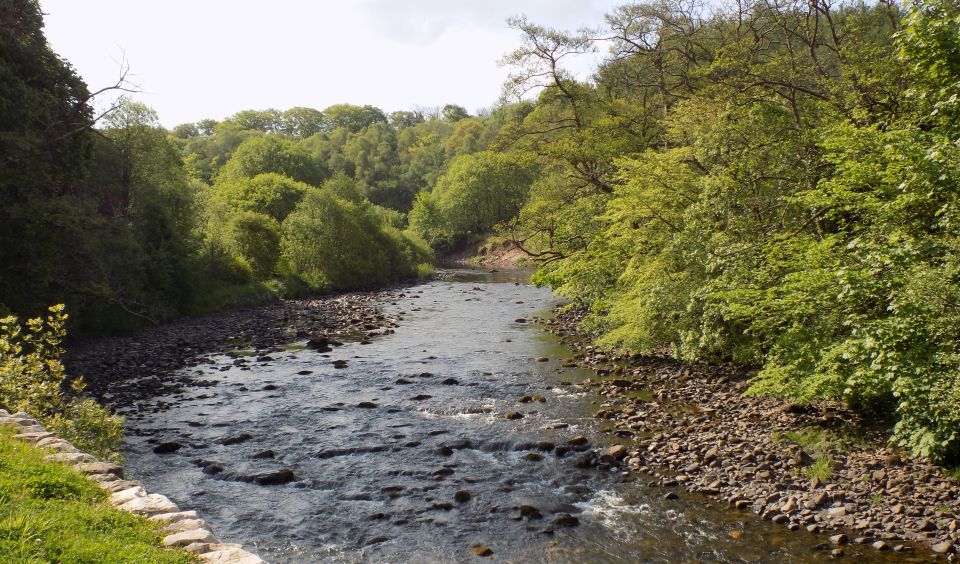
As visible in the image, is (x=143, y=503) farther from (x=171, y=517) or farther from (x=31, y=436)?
(x=31, y=436)

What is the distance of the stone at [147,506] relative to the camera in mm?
6938

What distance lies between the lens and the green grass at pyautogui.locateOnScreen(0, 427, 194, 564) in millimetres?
5410

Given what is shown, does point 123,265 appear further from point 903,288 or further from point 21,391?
point 903,288

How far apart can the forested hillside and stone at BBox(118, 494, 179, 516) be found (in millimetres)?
10546

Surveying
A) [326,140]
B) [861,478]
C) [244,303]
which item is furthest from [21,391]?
[326,140]

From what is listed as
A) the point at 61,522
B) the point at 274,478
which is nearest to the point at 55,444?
the point at 61,522

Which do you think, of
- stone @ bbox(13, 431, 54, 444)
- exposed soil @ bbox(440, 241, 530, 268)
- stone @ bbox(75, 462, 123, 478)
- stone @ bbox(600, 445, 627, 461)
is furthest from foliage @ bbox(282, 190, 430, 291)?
stone @ bbox(75, 462, 123, 478)

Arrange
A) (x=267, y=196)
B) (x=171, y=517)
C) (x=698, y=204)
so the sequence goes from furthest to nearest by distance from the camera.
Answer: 1. (x=267, y=196)
2. (x=698, y=204)
3. (x=171, y=517)

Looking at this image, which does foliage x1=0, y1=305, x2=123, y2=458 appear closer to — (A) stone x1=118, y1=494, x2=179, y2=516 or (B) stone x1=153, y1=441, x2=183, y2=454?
(B) stone x1=153, y1=441, x2=183, y2=454

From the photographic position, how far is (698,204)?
17797 millimetres

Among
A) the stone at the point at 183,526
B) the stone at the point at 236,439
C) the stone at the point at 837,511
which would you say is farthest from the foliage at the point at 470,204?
the stone at the point at 183,526

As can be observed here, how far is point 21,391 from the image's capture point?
34.4ft

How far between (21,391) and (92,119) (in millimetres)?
19731

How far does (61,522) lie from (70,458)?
Result: 2.55 metres
